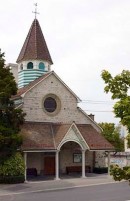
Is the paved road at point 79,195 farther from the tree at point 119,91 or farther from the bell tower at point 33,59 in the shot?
the bell tower at point 33,59

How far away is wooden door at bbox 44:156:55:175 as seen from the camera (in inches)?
1560

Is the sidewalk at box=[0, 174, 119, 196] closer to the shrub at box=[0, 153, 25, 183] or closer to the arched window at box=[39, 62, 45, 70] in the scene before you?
the shrub at box=[0, 153, 25, 183]

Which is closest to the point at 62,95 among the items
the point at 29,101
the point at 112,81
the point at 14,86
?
the point at 29,101

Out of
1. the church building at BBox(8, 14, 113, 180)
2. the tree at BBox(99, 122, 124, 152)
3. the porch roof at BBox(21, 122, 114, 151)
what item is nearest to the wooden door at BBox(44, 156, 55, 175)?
the church building at BBox(8, 14, 113, 180)

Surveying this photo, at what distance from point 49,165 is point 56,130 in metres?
3.91

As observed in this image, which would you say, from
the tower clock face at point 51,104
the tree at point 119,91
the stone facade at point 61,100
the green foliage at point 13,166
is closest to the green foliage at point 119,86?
the tree at point 119,91

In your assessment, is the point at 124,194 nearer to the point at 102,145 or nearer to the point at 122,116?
the point at 102,145

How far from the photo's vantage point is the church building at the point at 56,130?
37156mm

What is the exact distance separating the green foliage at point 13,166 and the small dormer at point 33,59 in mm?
15277

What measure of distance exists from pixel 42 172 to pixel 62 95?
27.3 feet

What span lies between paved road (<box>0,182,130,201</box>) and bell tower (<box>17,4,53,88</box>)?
65.6 ft

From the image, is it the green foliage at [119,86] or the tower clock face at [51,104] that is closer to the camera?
the green foliage at [119,86]

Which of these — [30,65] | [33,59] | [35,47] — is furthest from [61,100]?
[35,47]

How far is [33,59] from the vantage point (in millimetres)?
46531
